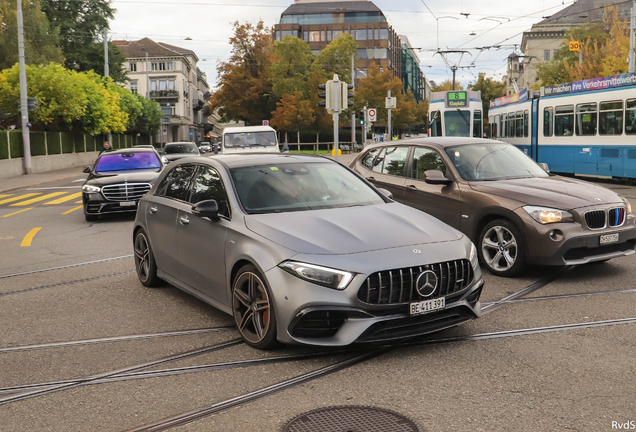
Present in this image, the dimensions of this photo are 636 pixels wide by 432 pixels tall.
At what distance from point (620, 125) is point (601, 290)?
14821 millimetres

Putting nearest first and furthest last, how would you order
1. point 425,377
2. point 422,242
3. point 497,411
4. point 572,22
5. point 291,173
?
point 497,411
point 425,377
point 422,242
point 291,173
point 572,22

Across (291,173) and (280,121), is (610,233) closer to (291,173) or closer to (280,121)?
(291,173)

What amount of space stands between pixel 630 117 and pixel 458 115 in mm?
10903

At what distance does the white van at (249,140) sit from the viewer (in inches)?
897

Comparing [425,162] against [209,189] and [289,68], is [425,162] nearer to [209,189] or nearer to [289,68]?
[209,189]

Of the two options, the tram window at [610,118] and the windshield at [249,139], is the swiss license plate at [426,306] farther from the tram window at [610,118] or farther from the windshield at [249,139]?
the windshield at [249,139]

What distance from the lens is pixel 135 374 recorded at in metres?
4.76

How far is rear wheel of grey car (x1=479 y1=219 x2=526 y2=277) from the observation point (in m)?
7.64

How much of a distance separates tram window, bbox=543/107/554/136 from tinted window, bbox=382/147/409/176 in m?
15.6

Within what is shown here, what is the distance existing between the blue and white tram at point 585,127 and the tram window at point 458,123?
385cm

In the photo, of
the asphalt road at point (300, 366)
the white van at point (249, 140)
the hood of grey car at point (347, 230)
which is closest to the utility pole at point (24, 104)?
the white van at point (249, 140)

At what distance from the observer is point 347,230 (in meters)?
5.31

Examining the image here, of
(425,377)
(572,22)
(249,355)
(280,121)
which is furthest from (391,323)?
(572,22)

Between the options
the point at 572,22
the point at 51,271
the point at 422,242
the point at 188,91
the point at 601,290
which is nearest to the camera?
the point at 422,242
